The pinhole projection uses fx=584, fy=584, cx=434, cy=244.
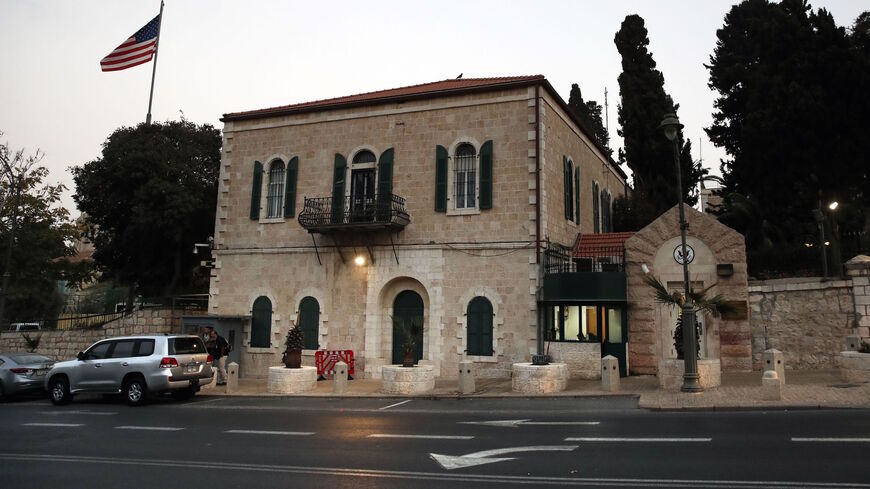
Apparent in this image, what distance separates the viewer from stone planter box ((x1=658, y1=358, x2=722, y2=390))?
14.2 metres

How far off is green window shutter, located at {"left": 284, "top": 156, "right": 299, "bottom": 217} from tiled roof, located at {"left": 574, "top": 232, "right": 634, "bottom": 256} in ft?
35.1

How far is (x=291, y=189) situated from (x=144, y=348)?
8.40 meters

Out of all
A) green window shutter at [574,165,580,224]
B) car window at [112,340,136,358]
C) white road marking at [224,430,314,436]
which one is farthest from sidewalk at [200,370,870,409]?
green window shutter at [574,165,580,224]

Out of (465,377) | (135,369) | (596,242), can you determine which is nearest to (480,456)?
(465,377)

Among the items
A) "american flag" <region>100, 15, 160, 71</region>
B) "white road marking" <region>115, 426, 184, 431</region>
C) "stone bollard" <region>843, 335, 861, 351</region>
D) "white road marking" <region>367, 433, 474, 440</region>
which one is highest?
"american flag" <region>100, 15, 160, 71</region>

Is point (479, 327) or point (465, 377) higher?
point (479, 327)

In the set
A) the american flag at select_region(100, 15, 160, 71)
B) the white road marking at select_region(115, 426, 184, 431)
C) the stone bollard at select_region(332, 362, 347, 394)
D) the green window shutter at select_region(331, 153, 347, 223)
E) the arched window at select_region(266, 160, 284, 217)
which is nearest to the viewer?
the white road marking at select_region(115, 426, 184, 431)

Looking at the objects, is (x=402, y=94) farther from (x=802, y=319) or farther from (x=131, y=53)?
(x=131, y=53)

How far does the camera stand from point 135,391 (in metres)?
15.7

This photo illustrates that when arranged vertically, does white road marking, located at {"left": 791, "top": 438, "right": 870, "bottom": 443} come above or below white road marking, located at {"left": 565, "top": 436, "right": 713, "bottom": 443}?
above

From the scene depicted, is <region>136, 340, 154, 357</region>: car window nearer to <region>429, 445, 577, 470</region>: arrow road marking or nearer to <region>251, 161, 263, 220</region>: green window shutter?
<region>251, 161, 263, 220</region>: green window shutter

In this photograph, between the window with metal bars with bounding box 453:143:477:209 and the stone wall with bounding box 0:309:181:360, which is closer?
the window with metal bars with bounding box 453:143:477:209

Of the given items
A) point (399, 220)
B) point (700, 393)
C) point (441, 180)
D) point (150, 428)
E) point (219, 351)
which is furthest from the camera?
point (441, 180)

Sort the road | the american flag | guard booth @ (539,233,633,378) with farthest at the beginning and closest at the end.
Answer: the american flag → guard booth @ (539,233,633,378) → the road
